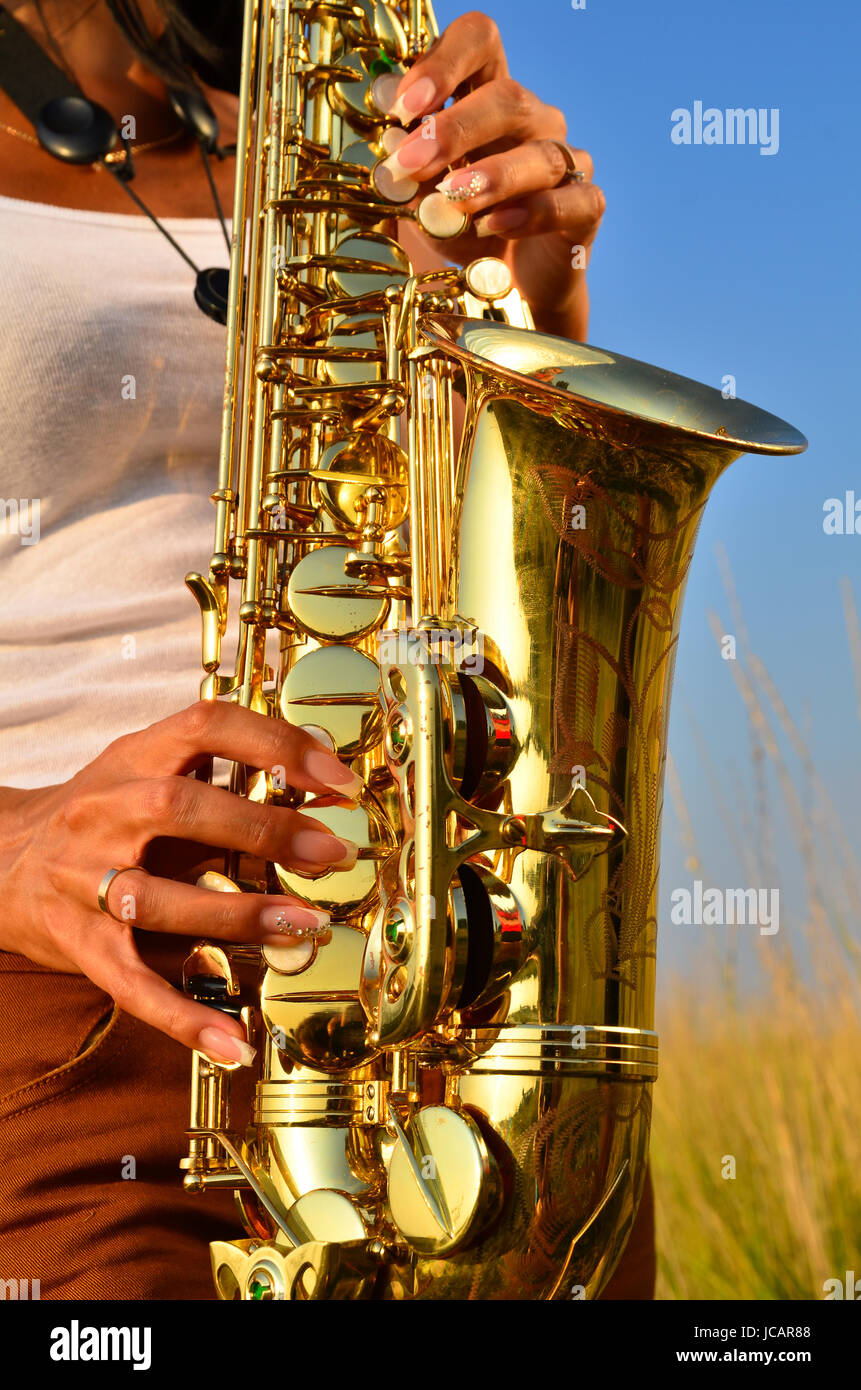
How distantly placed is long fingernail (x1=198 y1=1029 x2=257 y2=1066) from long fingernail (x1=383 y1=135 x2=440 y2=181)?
2.74 ft

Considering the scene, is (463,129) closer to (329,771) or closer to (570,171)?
(570,171)

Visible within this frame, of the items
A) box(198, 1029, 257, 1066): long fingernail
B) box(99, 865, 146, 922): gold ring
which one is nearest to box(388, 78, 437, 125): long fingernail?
box(99, 865, 146, 922): gold ring

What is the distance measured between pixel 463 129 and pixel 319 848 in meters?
0.72

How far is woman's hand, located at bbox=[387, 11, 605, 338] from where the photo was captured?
126 cm

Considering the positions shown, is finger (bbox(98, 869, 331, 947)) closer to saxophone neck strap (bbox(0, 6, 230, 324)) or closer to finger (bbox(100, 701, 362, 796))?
finger (bbox(100, 701, 362, 796))

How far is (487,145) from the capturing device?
1.32m

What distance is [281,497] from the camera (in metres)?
1.22

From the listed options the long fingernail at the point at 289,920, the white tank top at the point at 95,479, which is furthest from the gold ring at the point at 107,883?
the white tank top at the point at 95,479

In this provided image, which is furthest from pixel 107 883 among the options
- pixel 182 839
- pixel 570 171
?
pixel 570 171

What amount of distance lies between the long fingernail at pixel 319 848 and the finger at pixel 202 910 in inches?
1.6

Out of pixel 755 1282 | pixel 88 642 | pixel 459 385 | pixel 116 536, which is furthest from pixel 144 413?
pixel 755 1282

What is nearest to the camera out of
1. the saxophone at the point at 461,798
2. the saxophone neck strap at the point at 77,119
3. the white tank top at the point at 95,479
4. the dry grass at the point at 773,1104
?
the saxophone at the point at 461,798

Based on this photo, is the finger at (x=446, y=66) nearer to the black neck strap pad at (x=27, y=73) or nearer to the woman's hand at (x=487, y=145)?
the woman's hand at (x=487, y=145)

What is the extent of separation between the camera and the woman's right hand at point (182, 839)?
3.26 ft
